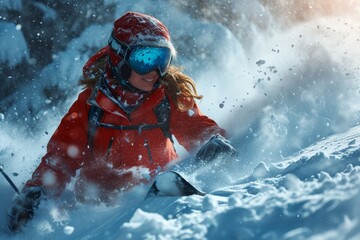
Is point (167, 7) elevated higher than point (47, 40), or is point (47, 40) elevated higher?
point (47, 40)

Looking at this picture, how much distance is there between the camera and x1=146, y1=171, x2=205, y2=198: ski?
2.47 metres

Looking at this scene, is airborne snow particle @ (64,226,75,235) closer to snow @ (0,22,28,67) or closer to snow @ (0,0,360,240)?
snow @ (0,0,360,240)

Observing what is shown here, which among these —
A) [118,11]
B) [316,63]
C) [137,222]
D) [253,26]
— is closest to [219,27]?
[253,26]

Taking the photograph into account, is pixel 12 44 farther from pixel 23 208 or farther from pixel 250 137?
pixel 23 208

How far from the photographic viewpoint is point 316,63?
7570mm

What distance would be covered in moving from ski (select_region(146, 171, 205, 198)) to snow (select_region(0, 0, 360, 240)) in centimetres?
3

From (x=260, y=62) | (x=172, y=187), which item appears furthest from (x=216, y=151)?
(x=260, y=62)

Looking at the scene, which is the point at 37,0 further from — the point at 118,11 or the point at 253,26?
the point at 253,26

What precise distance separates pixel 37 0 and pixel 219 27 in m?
4.54

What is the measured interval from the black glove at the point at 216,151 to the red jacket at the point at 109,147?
1.10 ft

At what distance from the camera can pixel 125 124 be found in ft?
12.0

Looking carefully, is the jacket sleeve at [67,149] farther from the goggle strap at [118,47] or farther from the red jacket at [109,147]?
the goggle strap at [118,47]

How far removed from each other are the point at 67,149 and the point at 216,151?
1127 millimetres

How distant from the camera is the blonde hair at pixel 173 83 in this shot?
3.83 meters
